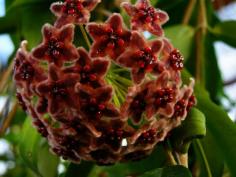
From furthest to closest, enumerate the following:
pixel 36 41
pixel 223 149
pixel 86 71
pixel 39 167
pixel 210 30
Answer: pixel 210 30 → pixel 36 41 → pixel 39 167 → pixel 223 149 → pixel 86 71

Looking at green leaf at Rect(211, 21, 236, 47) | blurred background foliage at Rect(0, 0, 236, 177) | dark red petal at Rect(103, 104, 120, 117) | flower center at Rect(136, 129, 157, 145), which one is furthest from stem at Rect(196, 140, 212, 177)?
green leaf at Rect(211, 21, 236, 47)

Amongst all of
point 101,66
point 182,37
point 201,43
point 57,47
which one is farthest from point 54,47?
point 201,43

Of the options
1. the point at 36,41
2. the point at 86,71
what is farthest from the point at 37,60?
the point at 36,41

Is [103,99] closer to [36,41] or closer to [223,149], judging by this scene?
[223,149]

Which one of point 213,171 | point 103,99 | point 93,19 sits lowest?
point 213,171

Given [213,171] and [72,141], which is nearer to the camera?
[72,141]

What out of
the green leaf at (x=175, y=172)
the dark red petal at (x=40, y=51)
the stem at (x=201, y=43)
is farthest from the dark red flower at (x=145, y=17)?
the stem at (x=201, y=43)

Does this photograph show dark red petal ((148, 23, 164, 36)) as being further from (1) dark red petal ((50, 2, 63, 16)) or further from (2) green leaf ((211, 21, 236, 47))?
(2) green leaf ((211, 21, 236, 47))
